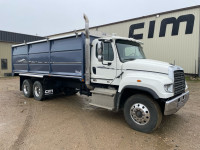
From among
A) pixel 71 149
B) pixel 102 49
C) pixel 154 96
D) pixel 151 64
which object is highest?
pixel 102 49

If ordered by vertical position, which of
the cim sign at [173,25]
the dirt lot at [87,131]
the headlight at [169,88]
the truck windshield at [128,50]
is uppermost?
the cim sign at [173,25]

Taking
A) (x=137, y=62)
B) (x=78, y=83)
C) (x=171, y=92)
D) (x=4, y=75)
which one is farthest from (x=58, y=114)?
(x=4, y=75)

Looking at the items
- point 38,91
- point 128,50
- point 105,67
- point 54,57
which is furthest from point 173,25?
point 38,91

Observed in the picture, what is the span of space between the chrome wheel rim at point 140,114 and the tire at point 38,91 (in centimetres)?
458

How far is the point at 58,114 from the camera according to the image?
17.1ft

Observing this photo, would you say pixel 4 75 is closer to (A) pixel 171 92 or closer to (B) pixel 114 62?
(B) pixel 114 62

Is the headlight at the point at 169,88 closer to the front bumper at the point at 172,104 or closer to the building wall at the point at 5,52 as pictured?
the front bumper at the point at 172,104

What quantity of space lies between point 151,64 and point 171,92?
2.73 ft

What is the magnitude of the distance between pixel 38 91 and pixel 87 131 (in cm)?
437

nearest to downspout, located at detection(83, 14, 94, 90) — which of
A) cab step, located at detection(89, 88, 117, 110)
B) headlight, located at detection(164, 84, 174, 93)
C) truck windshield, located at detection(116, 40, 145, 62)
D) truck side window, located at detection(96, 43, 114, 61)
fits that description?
cab step, located at detection(89, 88, 117, 110)

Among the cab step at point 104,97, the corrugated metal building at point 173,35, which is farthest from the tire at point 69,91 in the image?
the corrugated metal building at point 173,35

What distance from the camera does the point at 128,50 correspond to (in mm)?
4703

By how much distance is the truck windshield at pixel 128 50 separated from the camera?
14.4 ft

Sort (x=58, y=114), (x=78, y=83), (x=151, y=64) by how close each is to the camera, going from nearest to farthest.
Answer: (x=151, y=64), (x=58, y=114), (x=78, y=83)
